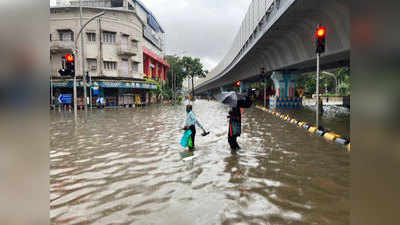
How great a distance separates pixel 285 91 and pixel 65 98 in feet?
82.6

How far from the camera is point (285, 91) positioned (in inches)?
1039

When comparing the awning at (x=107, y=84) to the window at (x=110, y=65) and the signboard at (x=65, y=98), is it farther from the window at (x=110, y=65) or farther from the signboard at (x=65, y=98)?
the window at (x=110, y=65)

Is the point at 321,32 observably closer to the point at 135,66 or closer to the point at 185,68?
the point at 135,66

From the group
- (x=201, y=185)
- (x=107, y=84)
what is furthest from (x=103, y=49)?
(x=201, y=185)

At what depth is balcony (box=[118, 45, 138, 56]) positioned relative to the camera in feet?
118

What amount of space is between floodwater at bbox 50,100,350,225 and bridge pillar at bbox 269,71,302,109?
1838 cm

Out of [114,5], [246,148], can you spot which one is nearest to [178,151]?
[246,148]

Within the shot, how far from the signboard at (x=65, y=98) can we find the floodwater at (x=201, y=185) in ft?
84.0

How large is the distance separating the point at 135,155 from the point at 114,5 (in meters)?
45.5

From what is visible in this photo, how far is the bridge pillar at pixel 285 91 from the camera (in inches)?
1032

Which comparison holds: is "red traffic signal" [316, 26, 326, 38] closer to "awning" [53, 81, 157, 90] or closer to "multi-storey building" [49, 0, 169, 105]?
"awning" [53, 81, 157, 90]

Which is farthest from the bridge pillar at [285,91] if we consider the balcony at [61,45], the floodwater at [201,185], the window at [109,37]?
the balcony at [61,45]

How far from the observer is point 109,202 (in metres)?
4.26
